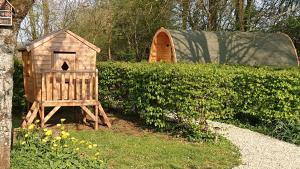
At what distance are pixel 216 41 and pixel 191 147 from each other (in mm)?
11181

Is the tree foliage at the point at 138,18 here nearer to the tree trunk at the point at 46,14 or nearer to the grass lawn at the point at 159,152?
the tree trunk at the point at 46,14

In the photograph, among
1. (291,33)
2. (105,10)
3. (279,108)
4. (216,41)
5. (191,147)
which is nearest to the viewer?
(191,147)

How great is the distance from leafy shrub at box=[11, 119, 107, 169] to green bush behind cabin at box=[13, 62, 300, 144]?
434cm

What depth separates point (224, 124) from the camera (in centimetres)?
1134

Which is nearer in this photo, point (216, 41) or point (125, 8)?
point (216, 41)

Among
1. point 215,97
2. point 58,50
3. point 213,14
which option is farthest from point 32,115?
point 213,14

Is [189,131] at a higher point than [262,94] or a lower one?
lower

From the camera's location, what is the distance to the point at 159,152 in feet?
26.2

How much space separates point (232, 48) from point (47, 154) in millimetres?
14626

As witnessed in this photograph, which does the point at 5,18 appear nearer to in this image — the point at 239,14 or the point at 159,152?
the point at 159,152

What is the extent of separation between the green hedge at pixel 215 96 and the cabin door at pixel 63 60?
192 centimetres

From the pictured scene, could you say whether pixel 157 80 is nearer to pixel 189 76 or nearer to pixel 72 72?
pixel 189 76

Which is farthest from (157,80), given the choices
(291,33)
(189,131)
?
(291,33)

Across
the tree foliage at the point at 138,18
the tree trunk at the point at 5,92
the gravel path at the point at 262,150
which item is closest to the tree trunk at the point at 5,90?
the tree trunk at the point at 5,92
